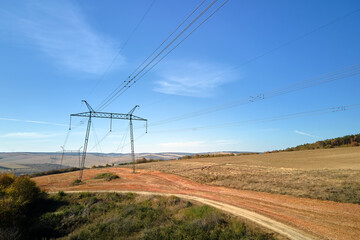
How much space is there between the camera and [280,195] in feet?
57.5

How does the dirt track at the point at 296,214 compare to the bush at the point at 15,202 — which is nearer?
the dirt track at the point at 296,214

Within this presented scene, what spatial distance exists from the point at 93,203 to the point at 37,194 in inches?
356

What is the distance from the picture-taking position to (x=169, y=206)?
17406 millimetres

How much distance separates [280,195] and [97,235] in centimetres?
1627

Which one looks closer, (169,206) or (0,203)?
(0,203)

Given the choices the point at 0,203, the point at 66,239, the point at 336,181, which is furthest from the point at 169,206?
the point at 336,181

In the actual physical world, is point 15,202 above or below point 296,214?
above

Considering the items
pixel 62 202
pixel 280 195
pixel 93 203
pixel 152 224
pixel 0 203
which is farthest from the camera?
pixel 62 202

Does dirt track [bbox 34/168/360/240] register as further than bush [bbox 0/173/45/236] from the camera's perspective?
No

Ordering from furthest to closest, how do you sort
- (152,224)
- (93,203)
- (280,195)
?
(93,203) → (280,195) → (152,224)

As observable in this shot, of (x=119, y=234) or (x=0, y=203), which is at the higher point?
(x=0, y=203)

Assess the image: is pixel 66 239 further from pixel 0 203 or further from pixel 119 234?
pixel 0 203

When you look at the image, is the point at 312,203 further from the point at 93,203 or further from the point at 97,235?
the point at 93,203

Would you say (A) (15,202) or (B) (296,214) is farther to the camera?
(A) (15,202)
